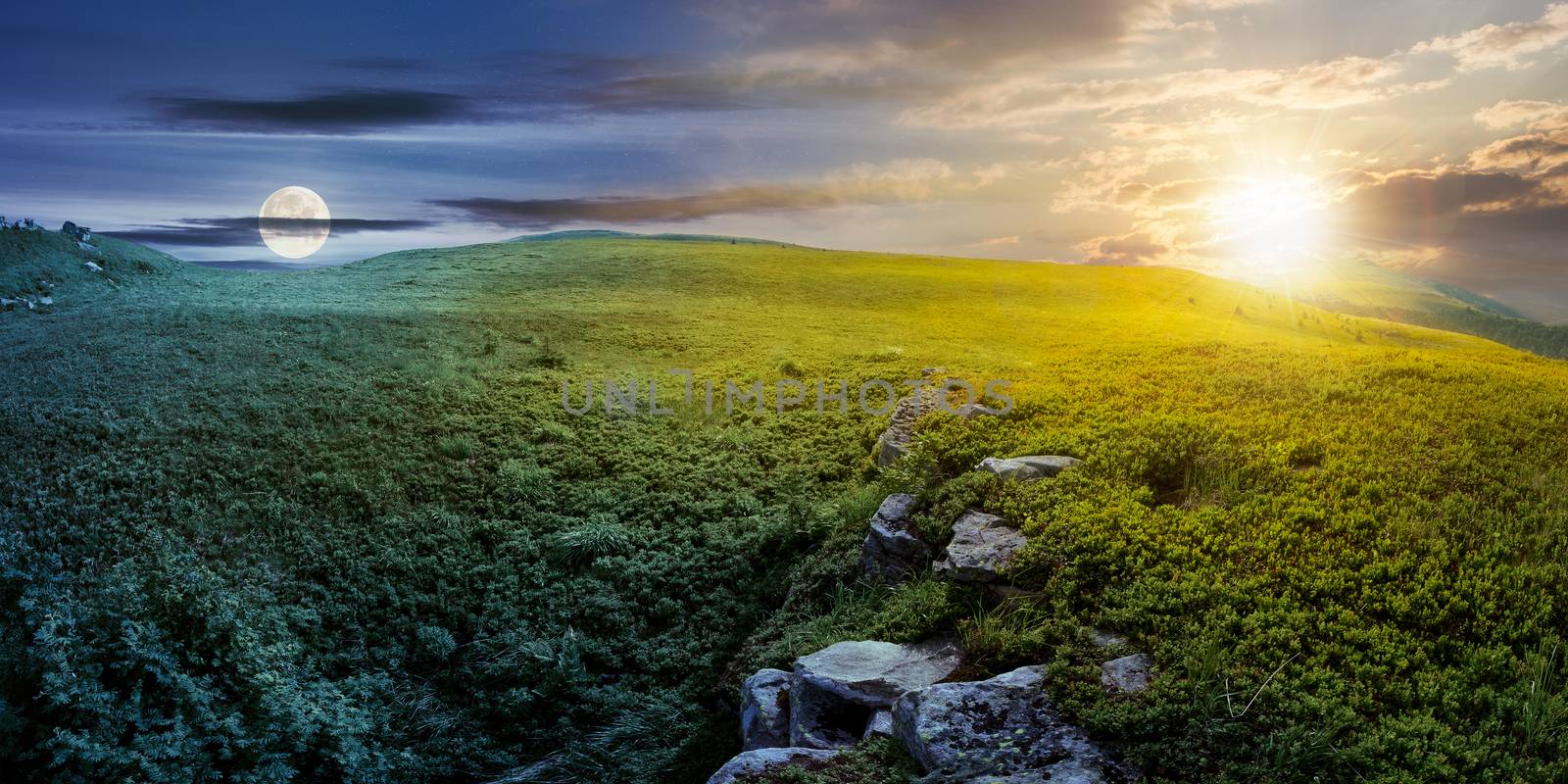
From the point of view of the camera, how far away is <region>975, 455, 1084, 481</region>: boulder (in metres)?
12.7

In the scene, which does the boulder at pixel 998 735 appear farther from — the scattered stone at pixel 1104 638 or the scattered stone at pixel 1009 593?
the scattered stone at pixel 1009 593

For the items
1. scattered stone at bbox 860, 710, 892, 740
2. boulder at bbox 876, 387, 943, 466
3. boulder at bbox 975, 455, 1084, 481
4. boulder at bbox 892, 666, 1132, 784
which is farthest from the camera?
boulder at bbox 876, 387, 943, 466

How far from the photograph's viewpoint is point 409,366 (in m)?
25.2

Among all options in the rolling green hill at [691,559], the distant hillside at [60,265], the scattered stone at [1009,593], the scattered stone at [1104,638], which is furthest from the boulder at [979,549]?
the distant hillside at [60,265]

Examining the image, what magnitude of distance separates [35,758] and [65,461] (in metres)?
12.3

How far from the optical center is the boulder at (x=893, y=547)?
12.0 metres

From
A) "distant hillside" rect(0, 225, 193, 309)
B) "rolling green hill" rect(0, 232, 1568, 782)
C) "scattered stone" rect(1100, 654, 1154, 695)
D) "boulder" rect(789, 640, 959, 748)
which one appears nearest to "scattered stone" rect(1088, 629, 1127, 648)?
"rolling green hill" rect(0, 232, 1568, 782)

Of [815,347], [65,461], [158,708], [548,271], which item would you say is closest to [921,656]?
[158,708]

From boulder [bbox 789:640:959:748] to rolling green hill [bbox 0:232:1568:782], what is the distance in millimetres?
636

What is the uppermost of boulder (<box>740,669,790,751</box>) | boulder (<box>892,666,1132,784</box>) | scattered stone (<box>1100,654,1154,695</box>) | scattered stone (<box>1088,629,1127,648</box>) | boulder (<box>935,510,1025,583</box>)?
boulder (<box>935,510,1025,583</box>)

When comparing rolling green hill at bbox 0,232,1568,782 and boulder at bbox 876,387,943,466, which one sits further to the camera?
boulder at bbox 876,387,943,466

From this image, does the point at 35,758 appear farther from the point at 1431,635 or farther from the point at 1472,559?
the point at 1472,559

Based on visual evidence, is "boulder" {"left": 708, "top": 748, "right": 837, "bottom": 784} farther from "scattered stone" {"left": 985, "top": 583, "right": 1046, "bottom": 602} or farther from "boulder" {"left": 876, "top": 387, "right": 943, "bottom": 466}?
"boulder" {"left": 876, "top": 387, "right": 943, "bottom": 466}

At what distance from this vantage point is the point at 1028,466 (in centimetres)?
1287
